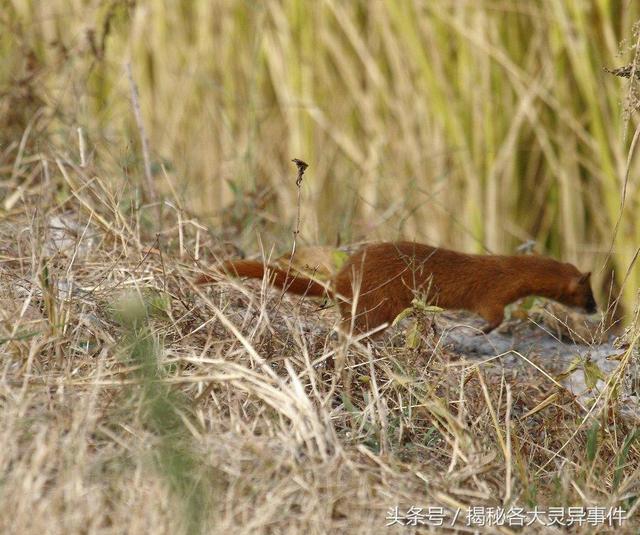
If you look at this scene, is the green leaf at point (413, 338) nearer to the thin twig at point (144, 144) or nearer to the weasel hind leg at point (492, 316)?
the weasel hind leg at point (492, 316)

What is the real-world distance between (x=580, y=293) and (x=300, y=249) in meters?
0.82

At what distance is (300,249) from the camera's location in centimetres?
298

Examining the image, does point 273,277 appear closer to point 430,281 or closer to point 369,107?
point 430,281

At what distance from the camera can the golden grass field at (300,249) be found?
1.62 meters

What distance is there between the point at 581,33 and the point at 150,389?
296cm

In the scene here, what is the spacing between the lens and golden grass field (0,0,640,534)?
162 cm

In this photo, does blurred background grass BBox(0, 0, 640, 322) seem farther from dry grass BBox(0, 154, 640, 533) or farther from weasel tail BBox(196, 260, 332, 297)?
dry grass BBox(0, 154, 640, 533)

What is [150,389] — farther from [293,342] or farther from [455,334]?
[455,334]

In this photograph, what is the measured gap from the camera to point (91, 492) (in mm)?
1523

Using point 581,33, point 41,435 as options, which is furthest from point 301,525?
point 581,33

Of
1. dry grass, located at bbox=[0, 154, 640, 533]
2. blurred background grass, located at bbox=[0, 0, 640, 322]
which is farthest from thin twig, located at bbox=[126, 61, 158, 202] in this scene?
dry grass, located at bbox=[0, 154, 640, 533]

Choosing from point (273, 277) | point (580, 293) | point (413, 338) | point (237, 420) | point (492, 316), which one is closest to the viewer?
point (237, 420)

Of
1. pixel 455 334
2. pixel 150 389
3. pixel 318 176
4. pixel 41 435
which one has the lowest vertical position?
pixel 318 176

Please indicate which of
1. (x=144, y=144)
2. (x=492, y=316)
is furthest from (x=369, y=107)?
(x=492, y=316)
